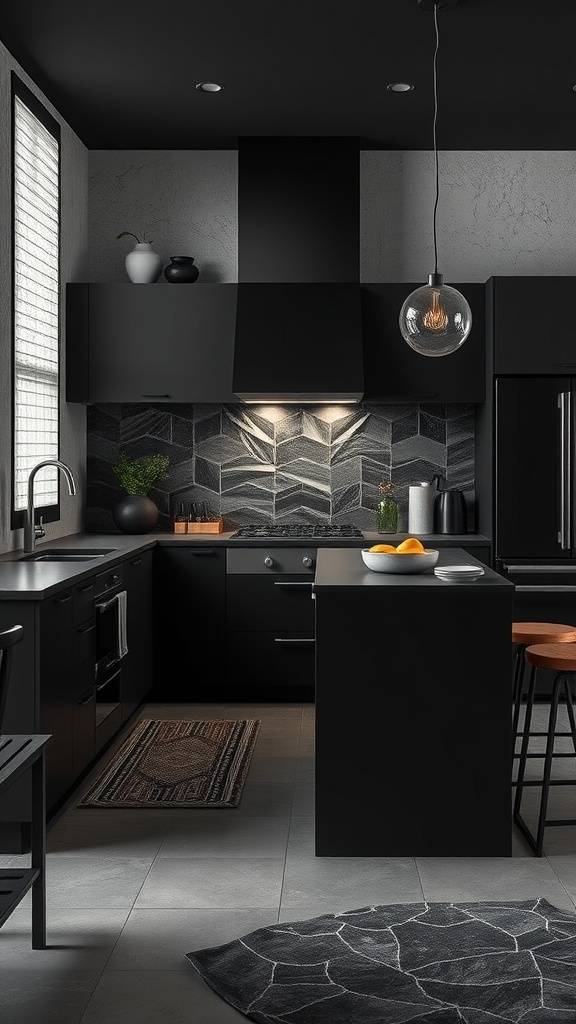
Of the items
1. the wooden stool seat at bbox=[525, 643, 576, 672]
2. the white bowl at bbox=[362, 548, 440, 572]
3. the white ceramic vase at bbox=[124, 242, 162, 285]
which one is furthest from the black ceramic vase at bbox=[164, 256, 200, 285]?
the wooden stool seat at bbox=[525, 643, 576, 672]

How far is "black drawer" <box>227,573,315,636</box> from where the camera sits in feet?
19.0

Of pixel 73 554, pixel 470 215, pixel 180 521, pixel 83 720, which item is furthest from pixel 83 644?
pixel 470 215

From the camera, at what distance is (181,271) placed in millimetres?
6051

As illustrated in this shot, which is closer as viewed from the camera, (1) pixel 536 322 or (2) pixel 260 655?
(1) pixel 536 322

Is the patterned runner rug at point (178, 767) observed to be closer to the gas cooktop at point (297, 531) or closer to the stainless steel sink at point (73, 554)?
the stainless steel sink at point (73, 554)

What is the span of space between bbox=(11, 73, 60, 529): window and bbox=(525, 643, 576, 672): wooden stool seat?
8.27ft

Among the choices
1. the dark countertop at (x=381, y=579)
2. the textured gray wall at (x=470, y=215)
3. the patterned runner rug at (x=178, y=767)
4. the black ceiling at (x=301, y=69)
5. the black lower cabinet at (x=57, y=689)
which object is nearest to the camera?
the dark countertop at (x=381, y=579)

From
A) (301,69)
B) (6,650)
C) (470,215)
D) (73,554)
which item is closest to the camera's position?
(6,650)

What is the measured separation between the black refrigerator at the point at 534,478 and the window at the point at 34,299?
2.40 m

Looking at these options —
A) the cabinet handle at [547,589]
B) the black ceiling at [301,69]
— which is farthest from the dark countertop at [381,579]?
the black ceiling at [301,69]

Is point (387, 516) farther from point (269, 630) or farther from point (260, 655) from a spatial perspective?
point (260, 655)

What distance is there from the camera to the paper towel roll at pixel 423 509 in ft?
20.2

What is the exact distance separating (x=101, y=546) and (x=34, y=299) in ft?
4.19

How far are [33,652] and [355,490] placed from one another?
3.23m
